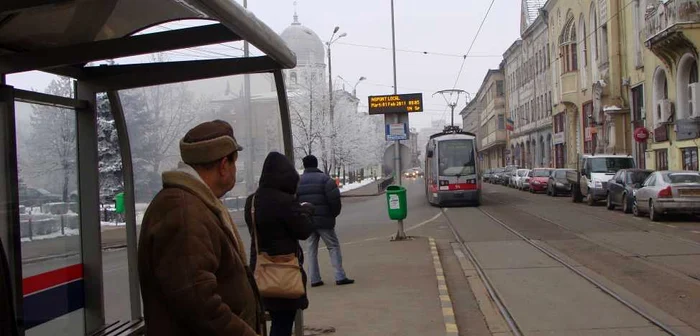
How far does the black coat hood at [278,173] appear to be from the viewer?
5145 millimetres

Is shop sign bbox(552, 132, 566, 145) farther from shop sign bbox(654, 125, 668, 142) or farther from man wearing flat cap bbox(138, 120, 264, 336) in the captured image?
man wearing flat cap bbox(138, 120, 264, 336)

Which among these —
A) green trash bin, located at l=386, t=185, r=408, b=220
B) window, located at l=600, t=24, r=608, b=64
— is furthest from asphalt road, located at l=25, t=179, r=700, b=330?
window, located at l=600, t=24, r=608, b=64

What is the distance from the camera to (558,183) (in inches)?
1411

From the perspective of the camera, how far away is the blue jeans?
30.5ft

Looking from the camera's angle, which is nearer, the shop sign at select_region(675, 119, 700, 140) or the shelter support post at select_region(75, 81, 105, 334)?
the shelter support post at select_region(75, 81, 105, 334)

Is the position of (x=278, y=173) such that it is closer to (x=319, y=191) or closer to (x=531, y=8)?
(x=319, y=191)

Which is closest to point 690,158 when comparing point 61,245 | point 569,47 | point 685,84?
point 685,84

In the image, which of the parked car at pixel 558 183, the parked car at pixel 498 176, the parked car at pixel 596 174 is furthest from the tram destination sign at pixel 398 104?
the parked car at pixel 498 176

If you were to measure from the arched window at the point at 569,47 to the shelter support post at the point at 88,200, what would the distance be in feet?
152

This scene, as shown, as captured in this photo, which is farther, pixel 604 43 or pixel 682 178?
pixel 604 43

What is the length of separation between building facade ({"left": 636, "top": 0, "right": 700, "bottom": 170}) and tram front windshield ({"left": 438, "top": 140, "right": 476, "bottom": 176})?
8.67m

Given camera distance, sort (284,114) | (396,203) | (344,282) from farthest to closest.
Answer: (396,203), (344,282), (284,114)

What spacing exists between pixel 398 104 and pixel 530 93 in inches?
2150

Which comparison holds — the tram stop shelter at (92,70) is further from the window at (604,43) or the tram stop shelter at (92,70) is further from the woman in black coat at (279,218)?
the window at (604,43)
